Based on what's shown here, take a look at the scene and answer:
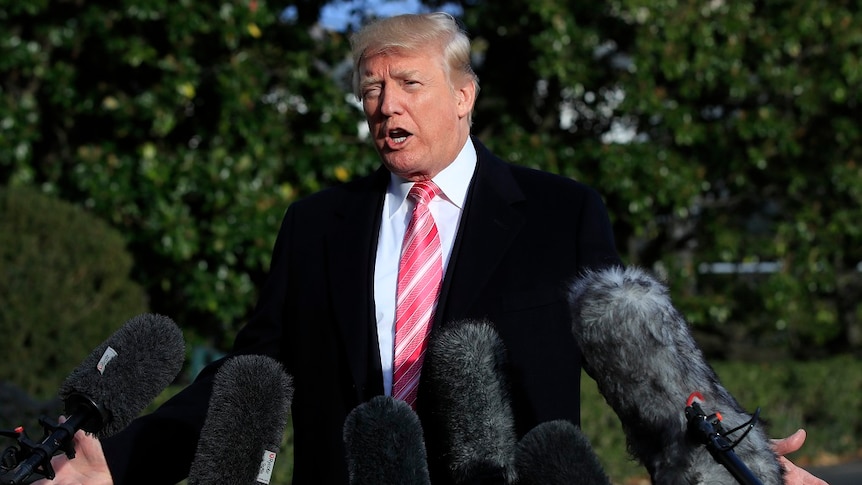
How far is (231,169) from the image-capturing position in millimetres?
8031

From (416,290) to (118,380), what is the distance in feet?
2.47

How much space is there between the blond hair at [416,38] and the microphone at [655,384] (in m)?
0.90

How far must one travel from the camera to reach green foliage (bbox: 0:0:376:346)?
307 inches

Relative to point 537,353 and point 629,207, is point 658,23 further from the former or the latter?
point 537,353

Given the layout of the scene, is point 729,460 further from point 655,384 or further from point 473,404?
point 473,404

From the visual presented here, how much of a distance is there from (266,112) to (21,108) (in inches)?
67.7

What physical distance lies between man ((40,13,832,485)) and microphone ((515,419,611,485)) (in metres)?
0.45

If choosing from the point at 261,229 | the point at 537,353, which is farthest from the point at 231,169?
the point at 537,353

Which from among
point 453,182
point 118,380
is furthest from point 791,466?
point 118,380

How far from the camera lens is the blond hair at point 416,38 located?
2746 millimetres

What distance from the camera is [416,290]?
2750mm

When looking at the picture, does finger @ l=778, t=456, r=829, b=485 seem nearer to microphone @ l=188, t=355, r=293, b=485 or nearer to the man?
the man

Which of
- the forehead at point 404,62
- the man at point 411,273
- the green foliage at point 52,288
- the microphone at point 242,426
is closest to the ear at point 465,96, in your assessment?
the man at point 411,273

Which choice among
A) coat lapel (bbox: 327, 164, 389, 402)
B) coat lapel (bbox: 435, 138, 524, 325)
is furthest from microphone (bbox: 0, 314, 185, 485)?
coat lapel (bbox: 435, 138, 524, 325)
